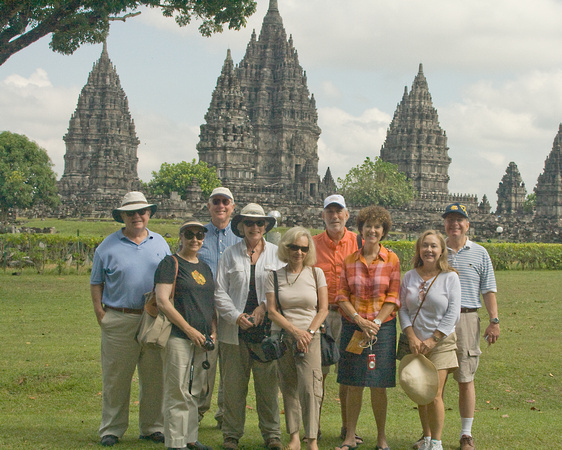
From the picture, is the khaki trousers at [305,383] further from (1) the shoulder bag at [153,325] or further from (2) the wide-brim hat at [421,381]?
(1) the shoulder bag at [153,325]

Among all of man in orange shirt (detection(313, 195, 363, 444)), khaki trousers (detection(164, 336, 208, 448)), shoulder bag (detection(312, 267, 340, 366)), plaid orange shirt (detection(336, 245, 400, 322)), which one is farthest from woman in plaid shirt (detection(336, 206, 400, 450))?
khaki trousers (detection(164, 336, 208, 448))

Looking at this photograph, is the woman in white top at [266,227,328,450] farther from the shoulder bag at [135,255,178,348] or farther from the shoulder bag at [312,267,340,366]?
the shoulder bag at [135,255,178,348]

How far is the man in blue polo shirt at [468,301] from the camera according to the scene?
277 inches

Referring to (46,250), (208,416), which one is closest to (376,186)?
(46,250)

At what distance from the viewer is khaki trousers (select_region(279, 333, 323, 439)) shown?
21.7 ft

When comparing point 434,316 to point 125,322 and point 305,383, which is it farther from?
point 125,322

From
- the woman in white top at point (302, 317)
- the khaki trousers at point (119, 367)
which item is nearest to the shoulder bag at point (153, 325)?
the khaki trousers at point (119, 367)

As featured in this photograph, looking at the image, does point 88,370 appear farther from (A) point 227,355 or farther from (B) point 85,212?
(B) point 85,212

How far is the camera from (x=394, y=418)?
8500 millimetres

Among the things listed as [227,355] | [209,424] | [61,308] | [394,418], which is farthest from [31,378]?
[61,308]

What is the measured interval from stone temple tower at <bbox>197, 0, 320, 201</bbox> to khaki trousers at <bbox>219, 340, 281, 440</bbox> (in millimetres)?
68116

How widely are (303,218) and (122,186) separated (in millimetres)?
33921

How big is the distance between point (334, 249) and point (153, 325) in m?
2.09

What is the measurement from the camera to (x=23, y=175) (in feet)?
177
